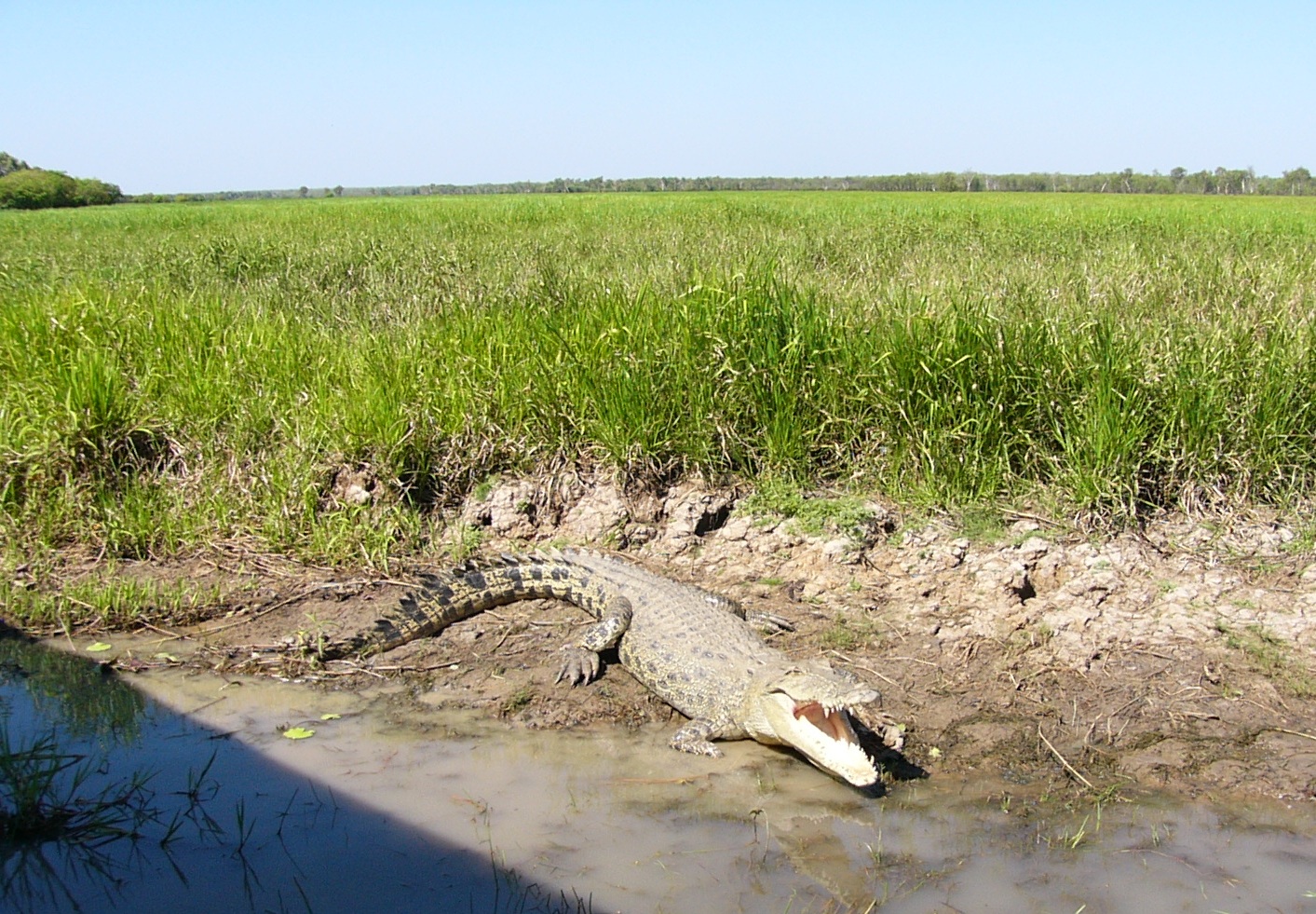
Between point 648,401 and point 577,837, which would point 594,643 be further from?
point 648,401

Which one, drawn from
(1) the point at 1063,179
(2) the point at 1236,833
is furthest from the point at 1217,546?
(1) the point at 1063,179

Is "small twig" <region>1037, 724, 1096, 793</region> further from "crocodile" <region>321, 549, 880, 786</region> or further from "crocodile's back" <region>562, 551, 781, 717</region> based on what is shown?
"crocodile's back" <region>562, 551, 781, 717</region>

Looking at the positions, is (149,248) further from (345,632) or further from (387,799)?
(387,799)

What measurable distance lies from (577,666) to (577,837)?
1.18 m

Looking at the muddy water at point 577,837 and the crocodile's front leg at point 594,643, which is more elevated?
the crocodile's front leg at point 594,643

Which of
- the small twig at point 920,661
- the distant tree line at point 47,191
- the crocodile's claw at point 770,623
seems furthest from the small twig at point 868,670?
the distant tree line at point 47,191

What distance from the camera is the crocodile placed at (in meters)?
3.48

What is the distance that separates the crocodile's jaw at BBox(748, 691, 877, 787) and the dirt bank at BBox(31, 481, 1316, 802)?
32cm

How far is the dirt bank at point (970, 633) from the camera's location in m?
3.51

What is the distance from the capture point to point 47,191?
145 ft

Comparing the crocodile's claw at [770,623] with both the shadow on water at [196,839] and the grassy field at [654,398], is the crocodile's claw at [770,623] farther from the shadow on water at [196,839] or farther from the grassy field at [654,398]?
the shadow on water at [196,839]

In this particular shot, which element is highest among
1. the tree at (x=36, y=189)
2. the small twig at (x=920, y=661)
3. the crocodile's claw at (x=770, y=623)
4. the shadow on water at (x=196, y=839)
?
the tree at (x=36, y=189)

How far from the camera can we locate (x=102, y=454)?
18.4 feet

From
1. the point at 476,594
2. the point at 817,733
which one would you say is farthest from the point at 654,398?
the point at 817,733
